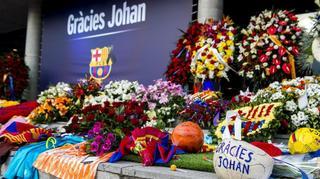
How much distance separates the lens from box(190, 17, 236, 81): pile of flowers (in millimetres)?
6484

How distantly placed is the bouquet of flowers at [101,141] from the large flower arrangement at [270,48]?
2579 mm

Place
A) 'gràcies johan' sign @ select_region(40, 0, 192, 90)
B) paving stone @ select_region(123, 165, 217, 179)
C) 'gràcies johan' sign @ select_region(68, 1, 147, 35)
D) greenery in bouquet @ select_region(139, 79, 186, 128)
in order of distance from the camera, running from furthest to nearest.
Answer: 'gràcies johan' sign @ select_region(68, 1, 147, 35) < 'gràcies johan' sign @ select_region(40, 0, 192, 90) < greenery in bouquet @ select_region(139, 79, 186, 128) < paving stone @ select_region(123, 165, 217, 179)

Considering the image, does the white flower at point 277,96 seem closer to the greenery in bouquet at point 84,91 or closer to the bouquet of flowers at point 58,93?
the greenery in bouquet at point 84,91

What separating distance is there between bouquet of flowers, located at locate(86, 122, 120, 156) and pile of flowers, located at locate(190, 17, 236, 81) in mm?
2402

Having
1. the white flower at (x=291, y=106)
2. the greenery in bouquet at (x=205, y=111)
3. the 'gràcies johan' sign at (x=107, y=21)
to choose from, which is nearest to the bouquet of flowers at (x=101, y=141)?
the greenery in bouquet at (x=205, y=111)

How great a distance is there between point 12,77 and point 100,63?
2.82 m

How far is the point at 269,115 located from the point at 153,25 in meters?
4.76

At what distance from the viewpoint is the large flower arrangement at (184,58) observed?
23.0ft

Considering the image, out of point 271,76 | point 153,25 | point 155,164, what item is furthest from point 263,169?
point 153,25

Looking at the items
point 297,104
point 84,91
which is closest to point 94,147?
point 297,104

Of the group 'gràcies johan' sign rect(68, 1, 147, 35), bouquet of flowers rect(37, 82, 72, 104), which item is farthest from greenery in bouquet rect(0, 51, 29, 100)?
bouquet of flowers rect(37, 82, 72, 104)

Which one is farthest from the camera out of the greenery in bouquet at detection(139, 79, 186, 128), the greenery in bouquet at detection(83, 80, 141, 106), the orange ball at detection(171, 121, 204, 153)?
the greenery in bouquet at detection(83, 80, 141, 106)

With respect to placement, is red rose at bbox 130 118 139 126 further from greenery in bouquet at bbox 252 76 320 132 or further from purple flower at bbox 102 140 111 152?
greenery in bouquet at bbox 252 76 320 132

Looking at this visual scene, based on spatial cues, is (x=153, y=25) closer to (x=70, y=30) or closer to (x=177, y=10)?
(x=177, y=10)
